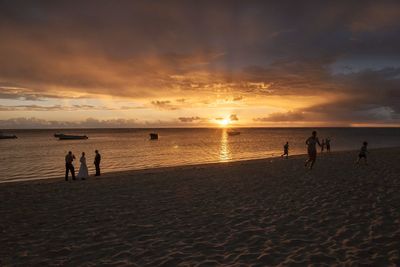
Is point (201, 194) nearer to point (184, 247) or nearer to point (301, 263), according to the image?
point (184, 247)

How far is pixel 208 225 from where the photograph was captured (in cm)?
884

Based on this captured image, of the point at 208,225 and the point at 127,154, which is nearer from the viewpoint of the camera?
the point at 208,225

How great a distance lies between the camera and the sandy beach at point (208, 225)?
6.54 m

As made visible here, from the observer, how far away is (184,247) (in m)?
7.16

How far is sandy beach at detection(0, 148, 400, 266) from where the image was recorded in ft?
21.5

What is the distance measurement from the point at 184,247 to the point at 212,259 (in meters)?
0.99

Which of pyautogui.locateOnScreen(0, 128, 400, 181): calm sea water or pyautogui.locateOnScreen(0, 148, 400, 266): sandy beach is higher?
pyautogui.locateOnScreen(0, 148, 400, 266): sandy beach

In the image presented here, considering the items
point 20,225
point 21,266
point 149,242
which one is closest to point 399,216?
point 149,242

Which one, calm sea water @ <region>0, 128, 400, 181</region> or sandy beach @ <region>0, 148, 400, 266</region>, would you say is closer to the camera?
sandy beach @ <region>0, 148, 400, 266</region>

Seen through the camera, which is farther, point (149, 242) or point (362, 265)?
point (149, 242)

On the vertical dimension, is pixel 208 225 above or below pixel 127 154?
above

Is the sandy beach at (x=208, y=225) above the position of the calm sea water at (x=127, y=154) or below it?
above

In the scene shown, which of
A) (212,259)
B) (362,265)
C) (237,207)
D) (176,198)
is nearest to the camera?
(362,265)

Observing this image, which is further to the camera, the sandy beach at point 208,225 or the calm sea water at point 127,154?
the calm sea water at point 127,154
